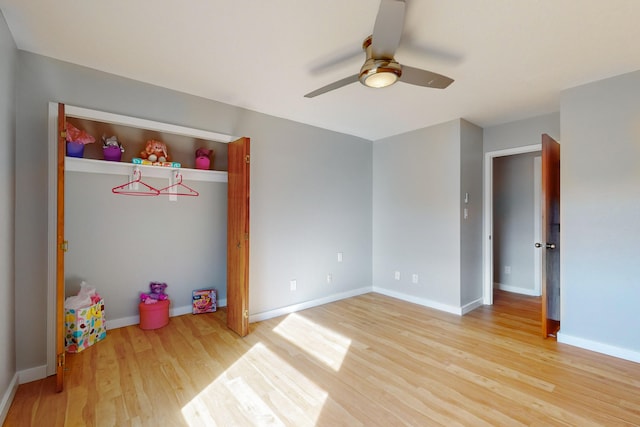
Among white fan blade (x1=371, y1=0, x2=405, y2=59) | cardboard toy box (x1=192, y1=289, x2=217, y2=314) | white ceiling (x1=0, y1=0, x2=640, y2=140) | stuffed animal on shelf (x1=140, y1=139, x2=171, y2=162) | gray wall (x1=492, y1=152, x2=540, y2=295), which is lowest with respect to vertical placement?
cardboard toy box (x1=192, y1=289, x2=217, y2=314)

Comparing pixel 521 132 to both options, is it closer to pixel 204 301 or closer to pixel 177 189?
pixel 177 189

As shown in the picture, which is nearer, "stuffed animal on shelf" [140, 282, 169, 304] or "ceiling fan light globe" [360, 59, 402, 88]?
"ceiling fan light globe" [360, 59, 402, 88]

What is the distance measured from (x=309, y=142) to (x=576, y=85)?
275 centimetres

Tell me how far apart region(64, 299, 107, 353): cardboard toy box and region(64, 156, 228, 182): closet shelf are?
4.27 feet

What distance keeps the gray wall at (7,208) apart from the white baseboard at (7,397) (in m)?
0.01

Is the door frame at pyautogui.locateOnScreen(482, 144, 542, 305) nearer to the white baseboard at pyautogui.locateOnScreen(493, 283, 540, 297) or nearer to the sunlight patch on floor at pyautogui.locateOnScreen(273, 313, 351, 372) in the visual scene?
the white baseboard at pyautogui.locateOnScreen(493, 283, 540, 297)

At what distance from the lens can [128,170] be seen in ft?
9.86

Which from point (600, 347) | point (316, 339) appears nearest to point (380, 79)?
point (316, 339)

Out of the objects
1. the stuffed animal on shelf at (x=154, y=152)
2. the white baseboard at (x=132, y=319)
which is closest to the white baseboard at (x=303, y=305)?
the white baseboard at (x=132, y=319)

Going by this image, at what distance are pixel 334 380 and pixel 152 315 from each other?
2024mm

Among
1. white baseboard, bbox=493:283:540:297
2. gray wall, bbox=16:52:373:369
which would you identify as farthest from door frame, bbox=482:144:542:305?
gray wall, bbox=16:52:373:369

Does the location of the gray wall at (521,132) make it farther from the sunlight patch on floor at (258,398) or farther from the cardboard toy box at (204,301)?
the cardboard toy box at (204,301)

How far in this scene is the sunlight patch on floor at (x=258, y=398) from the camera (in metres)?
1.73

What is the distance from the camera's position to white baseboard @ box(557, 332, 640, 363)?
2395 mm
